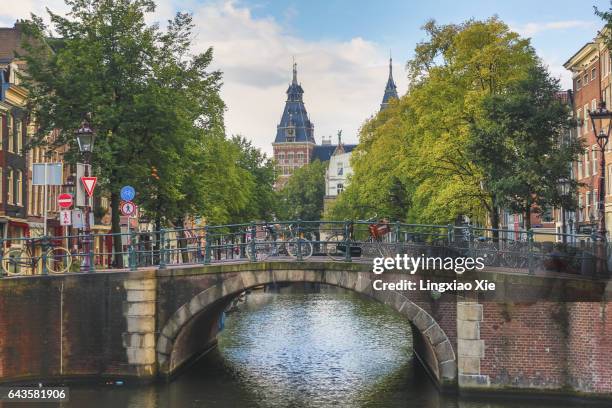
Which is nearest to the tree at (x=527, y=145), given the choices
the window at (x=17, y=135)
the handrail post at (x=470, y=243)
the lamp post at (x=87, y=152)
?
the handrail post at (x=470, y=243)

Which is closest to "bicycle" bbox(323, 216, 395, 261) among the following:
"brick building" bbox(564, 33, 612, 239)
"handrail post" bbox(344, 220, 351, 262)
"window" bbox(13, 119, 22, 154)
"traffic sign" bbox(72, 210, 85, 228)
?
"handrail post" bbox(344, 220, 351, 262)

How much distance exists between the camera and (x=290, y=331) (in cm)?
3669

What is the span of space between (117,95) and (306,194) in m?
113

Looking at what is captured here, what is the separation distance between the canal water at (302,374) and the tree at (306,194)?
103449 mm

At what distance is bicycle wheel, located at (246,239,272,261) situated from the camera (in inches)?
918

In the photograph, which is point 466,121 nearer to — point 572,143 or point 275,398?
point 572,143

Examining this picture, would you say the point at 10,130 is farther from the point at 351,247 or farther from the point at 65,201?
the point at 351,247

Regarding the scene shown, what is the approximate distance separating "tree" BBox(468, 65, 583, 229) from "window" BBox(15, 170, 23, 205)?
2405 centimetres

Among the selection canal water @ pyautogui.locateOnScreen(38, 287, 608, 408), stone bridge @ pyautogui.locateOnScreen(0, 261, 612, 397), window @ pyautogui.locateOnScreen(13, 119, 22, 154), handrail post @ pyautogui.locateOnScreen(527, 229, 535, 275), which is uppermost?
window @ pyautogui.locateOnScreen(13, 119, 22, 154)

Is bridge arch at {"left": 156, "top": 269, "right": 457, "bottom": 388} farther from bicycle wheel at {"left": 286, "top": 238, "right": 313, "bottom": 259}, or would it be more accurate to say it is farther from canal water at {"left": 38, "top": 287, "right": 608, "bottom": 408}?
canal water at {"left": 38, "top": 287, "right": 608, "bottom": 408}

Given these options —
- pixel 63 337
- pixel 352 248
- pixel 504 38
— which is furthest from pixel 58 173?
pixel 504 38

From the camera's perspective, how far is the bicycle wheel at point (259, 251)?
76.5ft

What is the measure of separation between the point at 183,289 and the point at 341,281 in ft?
13.7

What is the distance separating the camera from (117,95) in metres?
33.8
